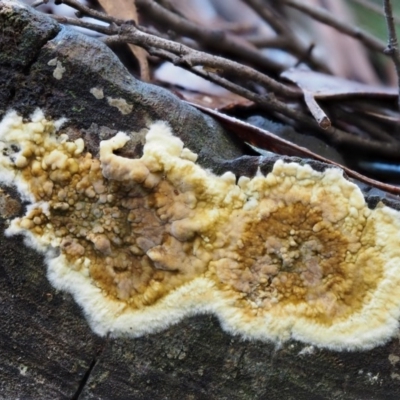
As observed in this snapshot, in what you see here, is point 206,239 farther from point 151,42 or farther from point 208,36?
point 208,36

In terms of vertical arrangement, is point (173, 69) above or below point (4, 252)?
above

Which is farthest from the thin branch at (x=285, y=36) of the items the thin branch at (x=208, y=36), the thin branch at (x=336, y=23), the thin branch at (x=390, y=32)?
the thin branch at (x=390, y=32)

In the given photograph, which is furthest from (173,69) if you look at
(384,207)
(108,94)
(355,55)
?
(355,55)

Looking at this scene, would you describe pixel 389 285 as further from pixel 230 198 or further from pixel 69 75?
pixel 69 75

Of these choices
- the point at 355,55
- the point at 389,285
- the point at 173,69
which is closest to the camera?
the point at 389,285

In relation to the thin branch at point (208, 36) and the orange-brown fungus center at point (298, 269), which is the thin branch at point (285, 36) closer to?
the thin branch at point (208, 36)

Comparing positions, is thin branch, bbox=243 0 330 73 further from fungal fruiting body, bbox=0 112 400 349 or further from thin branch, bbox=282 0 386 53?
fungal fruiting body, bbox=0 112 400 349

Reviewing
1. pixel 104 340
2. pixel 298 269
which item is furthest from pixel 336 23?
pixel 104 340
